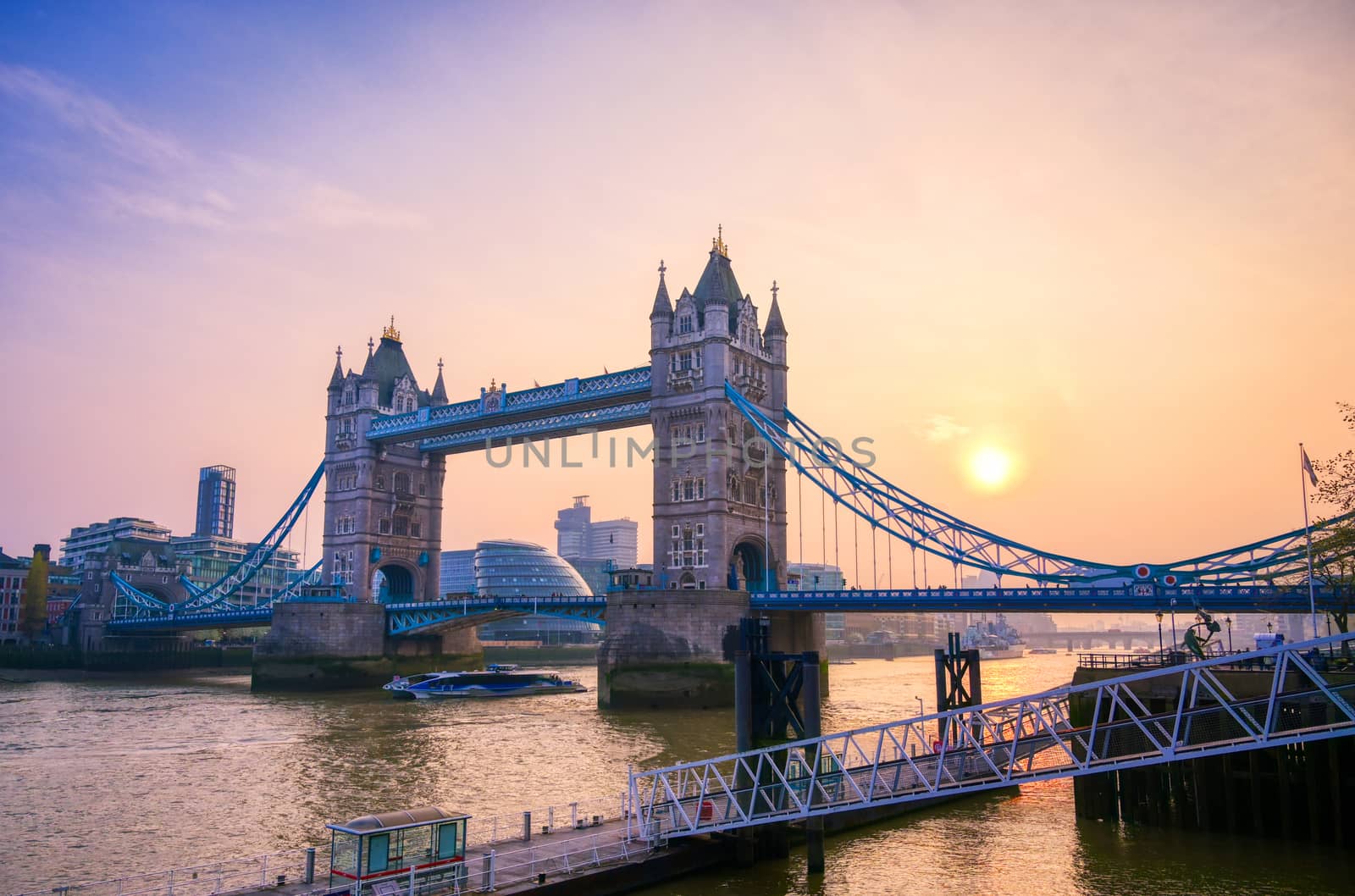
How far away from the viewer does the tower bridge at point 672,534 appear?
69.5 meters

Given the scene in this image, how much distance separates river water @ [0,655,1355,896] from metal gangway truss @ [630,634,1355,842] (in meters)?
1.66

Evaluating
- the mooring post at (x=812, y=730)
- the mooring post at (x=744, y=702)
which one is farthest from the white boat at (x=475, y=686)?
the mooring post at (x=812, y=730)

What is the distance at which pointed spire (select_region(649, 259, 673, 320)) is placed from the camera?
86.9 meters

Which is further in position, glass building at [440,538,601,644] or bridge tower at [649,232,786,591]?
glass building at [440,538,601,644]

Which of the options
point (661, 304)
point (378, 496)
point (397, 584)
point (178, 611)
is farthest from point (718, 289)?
point (178, 611)

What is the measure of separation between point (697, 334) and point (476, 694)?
35.0 metres

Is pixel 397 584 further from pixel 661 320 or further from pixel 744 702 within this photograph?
pixel 744 702

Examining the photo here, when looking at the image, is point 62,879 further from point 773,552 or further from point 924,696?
point 924,696

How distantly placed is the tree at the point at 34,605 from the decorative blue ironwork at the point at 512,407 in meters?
71.6

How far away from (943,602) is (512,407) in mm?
45789

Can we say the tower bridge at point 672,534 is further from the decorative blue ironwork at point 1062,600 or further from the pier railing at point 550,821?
the pier railing at point 550,821

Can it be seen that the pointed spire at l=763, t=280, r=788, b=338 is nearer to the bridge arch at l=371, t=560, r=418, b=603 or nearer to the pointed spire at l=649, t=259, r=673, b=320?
the pointed spire at l=649, t=259, r=673, b=320

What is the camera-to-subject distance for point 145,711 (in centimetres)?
7612

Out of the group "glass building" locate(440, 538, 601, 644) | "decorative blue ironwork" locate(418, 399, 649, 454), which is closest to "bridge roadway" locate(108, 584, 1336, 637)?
"decorative blue ironwork" locate(418, 399, 649, 454)
